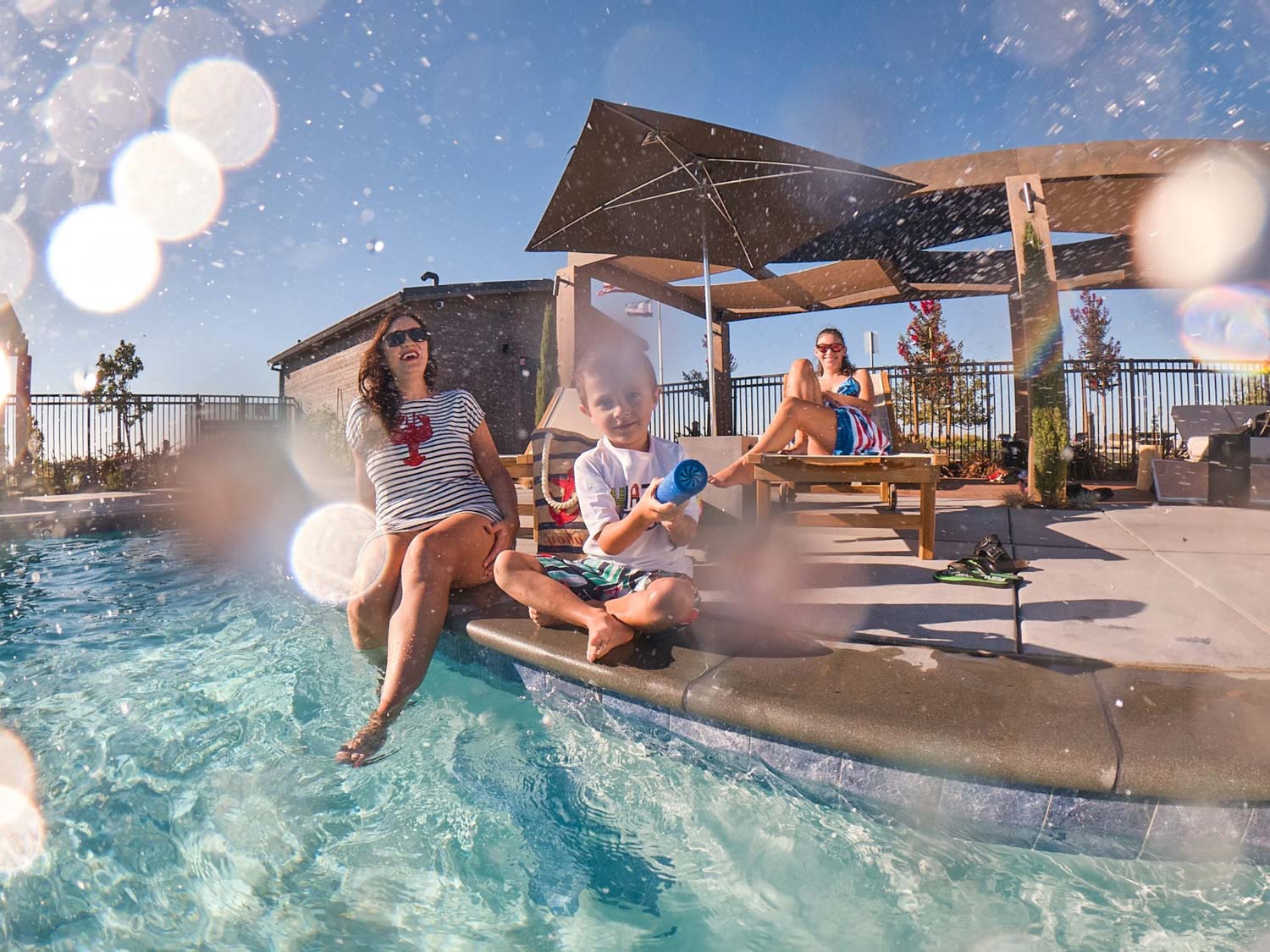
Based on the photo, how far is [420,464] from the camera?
258 centimetres

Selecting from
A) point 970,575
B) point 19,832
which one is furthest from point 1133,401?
point 19,832

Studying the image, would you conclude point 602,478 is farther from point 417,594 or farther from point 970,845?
point 970,845

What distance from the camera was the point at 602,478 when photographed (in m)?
2.22

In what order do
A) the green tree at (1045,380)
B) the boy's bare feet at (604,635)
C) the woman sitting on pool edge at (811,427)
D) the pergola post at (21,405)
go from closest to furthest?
the boy's bare feet at (604,635) → the woman sitting on pool edge at (811,427) → the green tree at (1045,380) → the pergola post at (21,405)

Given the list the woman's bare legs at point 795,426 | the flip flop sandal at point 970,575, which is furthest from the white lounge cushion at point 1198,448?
the flip flop sandal at point 970,575

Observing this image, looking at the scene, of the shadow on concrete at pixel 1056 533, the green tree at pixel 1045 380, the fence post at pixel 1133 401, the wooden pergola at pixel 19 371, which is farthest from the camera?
the fence post at pixel 1133 401

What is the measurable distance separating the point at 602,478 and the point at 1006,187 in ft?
19.6

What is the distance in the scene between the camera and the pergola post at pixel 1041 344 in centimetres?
571

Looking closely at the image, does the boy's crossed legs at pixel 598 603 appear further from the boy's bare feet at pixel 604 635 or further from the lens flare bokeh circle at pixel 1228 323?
the lens flare bokeh circle at pixel 1228 323

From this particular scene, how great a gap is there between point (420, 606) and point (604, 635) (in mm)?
722

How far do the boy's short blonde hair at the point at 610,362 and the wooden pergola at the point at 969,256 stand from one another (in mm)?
3648

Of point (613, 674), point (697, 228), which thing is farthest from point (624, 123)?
point (613, 674)

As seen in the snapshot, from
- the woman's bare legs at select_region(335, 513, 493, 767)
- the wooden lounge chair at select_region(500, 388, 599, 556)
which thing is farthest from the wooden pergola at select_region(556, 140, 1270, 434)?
the woman's bare legs at select_region(335, 513, 493, 767)

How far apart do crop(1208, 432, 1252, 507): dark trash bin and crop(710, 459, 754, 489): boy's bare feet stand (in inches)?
204
